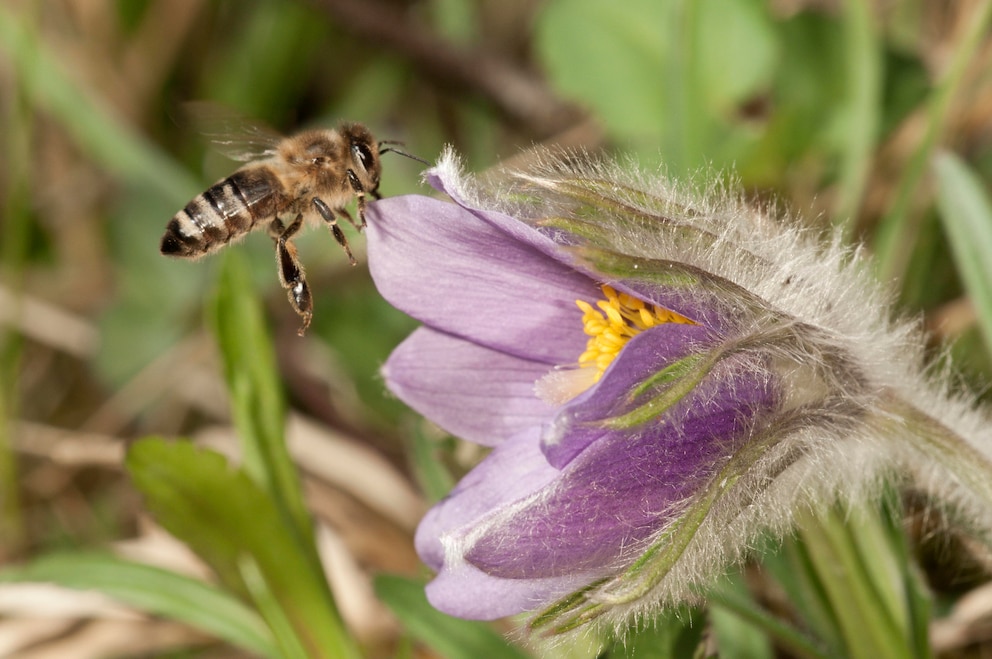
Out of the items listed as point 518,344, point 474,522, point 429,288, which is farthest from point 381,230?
point 474,522

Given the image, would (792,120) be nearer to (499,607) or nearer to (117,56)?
(499,607)

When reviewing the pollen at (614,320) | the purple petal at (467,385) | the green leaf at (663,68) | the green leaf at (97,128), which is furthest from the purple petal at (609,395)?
the green leaf at (97,128)

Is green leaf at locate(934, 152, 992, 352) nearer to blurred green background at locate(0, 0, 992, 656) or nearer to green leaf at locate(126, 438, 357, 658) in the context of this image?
blurred green background at locate(0, 0, 992, 656)

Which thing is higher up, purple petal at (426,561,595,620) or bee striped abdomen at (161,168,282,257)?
bee striped abdomen at (161,168,282,257)

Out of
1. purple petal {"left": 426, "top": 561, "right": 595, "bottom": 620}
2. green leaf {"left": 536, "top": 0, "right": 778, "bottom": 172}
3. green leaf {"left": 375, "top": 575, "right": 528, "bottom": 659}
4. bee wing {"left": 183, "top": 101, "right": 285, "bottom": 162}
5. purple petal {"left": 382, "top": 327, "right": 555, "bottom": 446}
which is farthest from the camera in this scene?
green leaf {"left": 536, "top": 0, "right": 778, "bottom": 172}

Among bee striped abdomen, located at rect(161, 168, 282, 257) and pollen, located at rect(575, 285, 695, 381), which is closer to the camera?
pollen, located at rect(575, 285, 695, 381)

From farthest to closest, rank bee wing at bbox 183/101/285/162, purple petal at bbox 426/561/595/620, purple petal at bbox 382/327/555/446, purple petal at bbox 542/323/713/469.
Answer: bee wing at bbox 183/101/285/162, purple petal at bbox 382/327/555/446, purple petal at bbox 426/561/595/620, purple petal at bbox 542/323/713/469

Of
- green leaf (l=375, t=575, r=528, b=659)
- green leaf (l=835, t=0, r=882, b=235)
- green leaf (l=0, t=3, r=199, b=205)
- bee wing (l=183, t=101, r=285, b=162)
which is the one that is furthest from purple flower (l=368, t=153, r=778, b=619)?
green leaf (l=0, t=3, r=199, b=205)
